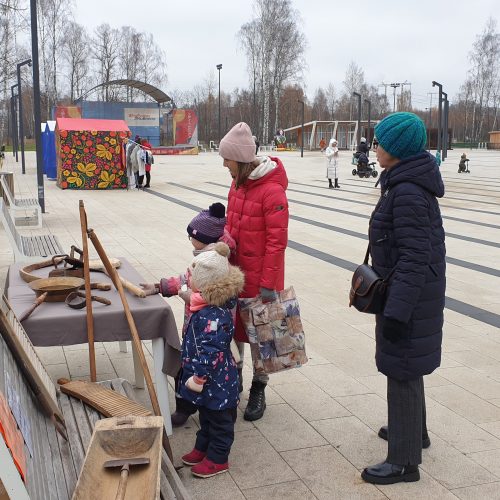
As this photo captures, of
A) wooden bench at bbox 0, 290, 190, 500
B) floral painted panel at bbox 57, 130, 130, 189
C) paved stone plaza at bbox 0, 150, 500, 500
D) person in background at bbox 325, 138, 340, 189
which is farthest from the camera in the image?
person in background at bbox 325, 138, 340, 189

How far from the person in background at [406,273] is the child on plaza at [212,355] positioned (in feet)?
2.23

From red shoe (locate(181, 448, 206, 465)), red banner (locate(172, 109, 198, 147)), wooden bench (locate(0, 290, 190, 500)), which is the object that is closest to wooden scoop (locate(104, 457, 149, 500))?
wooden bench (locate(0, 290, 190, 500))

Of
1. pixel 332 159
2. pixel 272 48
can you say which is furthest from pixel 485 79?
pixel 332 159

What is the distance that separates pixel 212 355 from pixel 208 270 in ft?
1.27

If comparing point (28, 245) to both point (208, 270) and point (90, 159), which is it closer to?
point (208, 270)

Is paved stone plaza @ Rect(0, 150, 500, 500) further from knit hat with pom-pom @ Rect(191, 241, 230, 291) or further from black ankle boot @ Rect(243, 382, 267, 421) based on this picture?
knit hat with pom-pom @ Rect(191, 241, 230, 291)

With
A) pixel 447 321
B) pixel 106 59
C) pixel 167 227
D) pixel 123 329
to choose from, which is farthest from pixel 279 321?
pixel 106 59

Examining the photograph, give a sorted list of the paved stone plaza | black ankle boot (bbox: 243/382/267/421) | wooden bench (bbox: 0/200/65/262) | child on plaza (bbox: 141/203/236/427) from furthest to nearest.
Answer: wooden bench (bbox: 0/200/65/262) → black ankle boot (bbox: 243/382/267/421) → child on plaza (bbox: 141/203/236/427) → the paved stone plaza

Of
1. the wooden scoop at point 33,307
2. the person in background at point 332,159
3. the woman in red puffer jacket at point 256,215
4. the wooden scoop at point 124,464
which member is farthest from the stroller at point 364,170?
the wooden scoop at point 124,464

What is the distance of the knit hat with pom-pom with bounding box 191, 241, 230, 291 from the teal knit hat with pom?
895 millimetres

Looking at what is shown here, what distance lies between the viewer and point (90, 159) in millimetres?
18266

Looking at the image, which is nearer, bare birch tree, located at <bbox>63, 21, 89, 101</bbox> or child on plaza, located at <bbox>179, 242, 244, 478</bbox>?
child on plaza, located at <bbox>179, 242, 244, 478</bbox>

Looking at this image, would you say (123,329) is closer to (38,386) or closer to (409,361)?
(38,386)

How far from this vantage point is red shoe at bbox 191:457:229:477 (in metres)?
3.16
